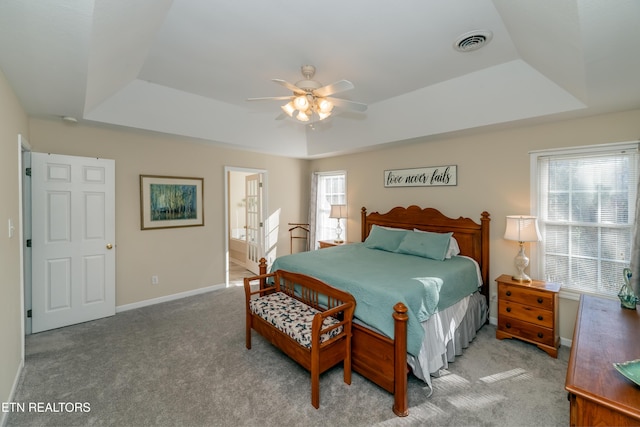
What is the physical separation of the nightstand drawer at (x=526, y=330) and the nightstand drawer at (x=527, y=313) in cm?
4

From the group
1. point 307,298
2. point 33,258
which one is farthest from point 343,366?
point 33,258

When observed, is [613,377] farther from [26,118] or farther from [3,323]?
[26,118]

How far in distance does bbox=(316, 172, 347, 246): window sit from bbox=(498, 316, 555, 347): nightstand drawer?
296cm

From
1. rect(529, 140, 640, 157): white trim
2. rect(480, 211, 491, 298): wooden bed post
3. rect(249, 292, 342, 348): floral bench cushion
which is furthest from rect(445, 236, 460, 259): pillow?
rect(249, 292, 342, 348): floral bench cushion

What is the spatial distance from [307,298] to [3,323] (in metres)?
2.27

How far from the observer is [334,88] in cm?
233

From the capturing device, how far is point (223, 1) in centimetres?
196

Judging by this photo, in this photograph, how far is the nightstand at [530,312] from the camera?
2.70 meters

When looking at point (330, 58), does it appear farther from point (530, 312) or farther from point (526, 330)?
point (526, 330)

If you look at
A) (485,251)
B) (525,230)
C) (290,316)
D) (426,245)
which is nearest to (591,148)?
(525,230)

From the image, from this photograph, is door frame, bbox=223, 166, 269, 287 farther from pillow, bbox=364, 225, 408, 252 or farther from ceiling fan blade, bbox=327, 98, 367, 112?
ceiling fan blade, bbox=327, 98, 367, 112

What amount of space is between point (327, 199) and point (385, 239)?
2054 mm

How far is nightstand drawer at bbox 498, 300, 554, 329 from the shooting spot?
8.92ft

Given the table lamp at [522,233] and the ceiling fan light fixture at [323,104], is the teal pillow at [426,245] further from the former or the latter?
the ceiling fan light fixture at [323,104]
